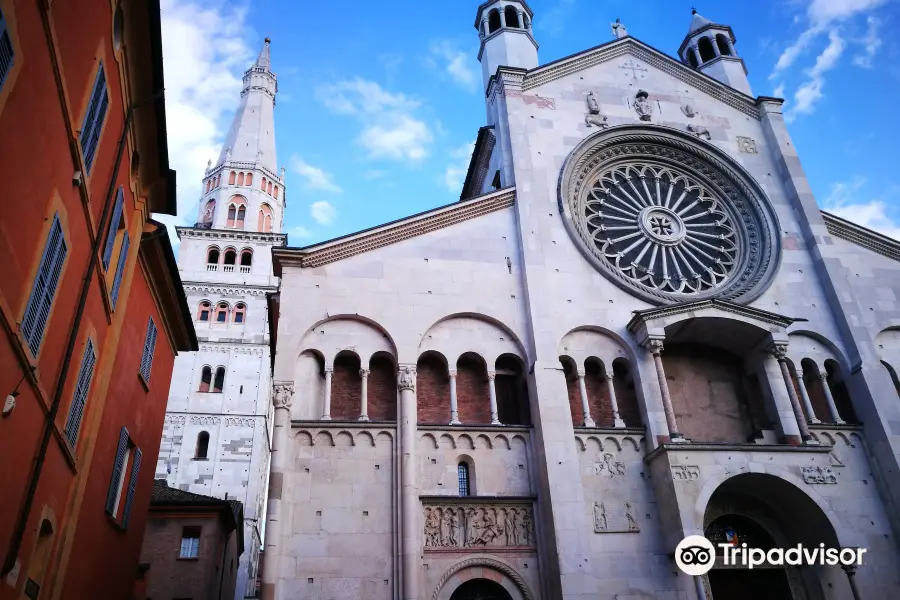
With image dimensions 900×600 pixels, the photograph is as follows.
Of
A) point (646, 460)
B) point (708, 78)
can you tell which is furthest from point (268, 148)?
point (646, 460)

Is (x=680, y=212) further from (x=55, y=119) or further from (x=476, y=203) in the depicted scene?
(x=55, y=119)

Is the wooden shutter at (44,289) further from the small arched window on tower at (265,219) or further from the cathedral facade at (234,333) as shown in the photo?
the small arched window on tower at (265,219)

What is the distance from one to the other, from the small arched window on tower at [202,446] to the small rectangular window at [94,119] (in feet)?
90.1

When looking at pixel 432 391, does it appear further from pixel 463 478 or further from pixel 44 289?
pixel 44 289

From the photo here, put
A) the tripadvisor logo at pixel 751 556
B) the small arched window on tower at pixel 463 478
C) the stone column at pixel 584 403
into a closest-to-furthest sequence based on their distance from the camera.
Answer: the tripadvisor logo at pixel 751 556
the small arched window on tower at pixel 463 478
the stone column at pixel 584 403

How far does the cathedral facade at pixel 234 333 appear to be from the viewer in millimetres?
34062

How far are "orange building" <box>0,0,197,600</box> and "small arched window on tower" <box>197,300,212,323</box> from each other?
25.3 meters

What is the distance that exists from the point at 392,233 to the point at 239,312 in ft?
80.7

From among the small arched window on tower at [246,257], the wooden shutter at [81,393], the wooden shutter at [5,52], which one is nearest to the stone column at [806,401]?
the wooden shutter at [81,393]

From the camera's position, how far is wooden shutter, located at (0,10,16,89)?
6309mm

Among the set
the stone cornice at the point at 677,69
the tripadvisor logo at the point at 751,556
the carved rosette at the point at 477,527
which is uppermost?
the stone cornice at the point at 677,69

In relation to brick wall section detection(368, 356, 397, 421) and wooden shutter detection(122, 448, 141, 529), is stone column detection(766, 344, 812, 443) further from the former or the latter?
wooden shutter detection(122, 448, 141, 529)

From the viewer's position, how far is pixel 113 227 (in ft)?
35.9

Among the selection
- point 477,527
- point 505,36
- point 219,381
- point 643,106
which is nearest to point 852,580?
point 477,527
